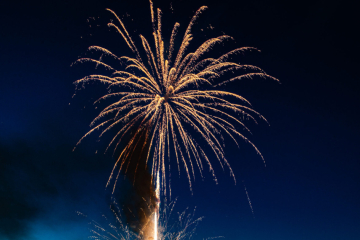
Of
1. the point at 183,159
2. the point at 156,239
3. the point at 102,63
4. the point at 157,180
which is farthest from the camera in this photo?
the point at 156,239

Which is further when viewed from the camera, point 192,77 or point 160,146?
point 160,146

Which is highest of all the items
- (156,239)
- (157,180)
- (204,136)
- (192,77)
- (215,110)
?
(192,77)

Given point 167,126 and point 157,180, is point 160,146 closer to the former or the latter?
point 167,126

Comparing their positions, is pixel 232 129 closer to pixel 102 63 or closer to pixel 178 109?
pixel 178 109

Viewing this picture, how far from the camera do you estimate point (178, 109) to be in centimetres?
1667

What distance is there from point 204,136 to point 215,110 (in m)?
1.53

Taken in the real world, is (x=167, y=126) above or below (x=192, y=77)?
→ below

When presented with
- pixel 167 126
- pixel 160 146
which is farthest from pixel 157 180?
pixel 167 126

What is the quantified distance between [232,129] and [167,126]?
3498 mm

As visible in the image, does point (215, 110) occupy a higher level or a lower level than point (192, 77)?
lower

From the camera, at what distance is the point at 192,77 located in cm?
1608

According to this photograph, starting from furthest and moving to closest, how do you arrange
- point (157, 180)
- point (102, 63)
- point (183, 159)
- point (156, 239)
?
point (156, 239), point (157, 180), point (183, 159), point (102, 63)

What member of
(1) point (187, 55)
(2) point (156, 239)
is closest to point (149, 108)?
(1) point (187, 55)

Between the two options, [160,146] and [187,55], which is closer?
[187,55]
